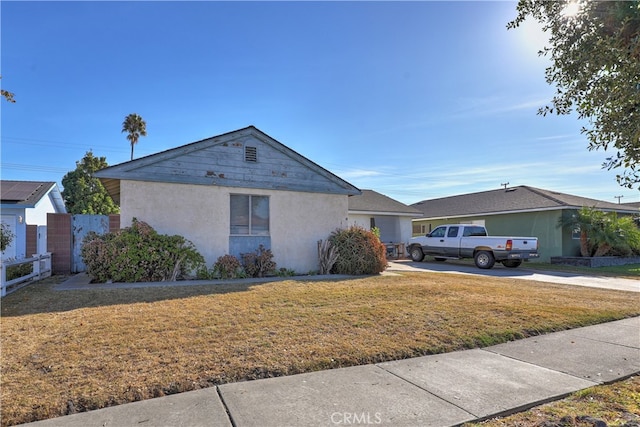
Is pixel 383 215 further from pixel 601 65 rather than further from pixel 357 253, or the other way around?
pixel 601 65

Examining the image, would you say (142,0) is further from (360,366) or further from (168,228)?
(360,366)

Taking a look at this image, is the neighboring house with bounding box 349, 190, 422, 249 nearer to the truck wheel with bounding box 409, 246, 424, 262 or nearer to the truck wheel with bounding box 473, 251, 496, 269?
the truck wheel with bounding box 409, 246, 424, 262

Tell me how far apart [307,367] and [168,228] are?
7.89 meters

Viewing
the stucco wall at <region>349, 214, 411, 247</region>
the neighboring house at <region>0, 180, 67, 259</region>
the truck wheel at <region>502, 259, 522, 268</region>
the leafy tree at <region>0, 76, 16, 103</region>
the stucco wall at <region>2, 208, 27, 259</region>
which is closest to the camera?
the leafy tree at <region>0, 76, 16, 103</region>

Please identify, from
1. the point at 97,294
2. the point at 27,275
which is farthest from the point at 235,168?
the point at 27,275

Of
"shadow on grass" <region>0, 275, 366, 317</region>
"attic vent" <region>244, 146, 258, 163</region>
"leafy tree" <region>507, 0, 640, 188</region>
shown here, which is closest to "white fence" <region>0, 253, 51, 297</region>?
"shadow on grass" <region>0, 275, 366, 317</region>

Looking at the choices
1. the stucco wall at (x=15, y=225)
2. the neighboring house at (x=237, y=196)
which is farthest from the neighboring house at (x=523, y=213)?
the stucco wall at (x=15, y=225)

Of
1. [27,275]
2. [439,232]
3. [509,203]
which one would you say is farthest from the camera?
[509,203]

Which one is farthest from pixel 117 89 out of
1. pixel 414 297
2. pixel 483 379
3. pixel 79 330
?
pixel 483 379

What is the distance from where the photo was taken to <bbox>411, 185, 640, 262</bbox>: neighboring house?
19.5 m

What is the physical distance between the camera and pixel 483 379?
12.1 ft

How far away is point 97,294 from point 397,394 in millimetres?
6816

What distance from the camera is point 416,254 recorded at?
A: 64.4ft

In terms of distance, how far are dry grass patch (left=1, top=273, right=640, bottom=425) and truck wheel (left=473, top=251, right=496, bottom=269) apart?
727cm
